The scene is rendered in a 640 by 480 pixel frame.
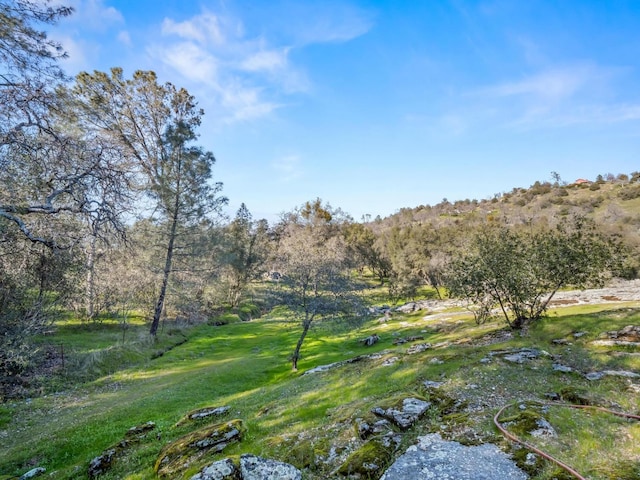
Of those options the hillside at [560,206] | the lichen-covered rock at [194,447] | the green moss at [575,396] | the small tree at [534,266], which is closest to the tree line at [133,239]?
the small tree at [534,266]

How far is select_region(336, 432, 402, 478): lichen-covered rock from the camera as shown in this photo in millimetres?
7098

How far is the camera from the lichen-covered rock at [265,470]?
677 cm

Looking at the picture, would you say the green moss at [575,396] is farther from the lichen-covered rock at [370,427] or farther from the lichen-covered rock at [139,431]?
the lichen-covered rock at [139,431]

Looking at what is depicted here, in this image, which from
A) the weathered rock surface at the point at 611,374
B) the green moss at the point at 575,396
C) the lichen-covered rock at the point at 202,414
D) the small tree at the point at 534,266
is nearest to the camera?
the green moss at the point at 575,396

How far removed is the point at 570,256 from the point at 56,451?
29.3 metres

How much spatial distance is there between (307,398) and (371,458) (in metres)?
7.15

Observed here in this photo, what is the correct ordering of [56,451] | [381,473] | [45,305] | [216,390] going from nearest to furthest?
[381,473], [56,451], [45,305], [216,390]

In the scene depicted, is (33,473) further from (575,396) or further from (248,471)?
(575,396)

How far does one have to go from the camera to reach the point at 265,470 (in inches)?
273

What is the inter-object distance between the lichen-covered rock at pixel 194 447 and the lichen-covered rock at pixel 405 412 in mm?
4256

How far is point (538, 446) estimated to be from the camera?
7.16 metres

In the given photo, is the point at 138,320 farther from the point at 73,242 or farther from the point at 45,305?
the point at 73,242

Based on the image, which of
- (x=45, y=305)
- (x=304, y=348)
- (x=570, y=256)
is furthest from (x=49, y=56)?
(x=304, y=348)

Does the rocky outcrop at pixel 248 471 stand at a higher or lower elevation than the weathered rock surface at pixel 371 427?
higher
